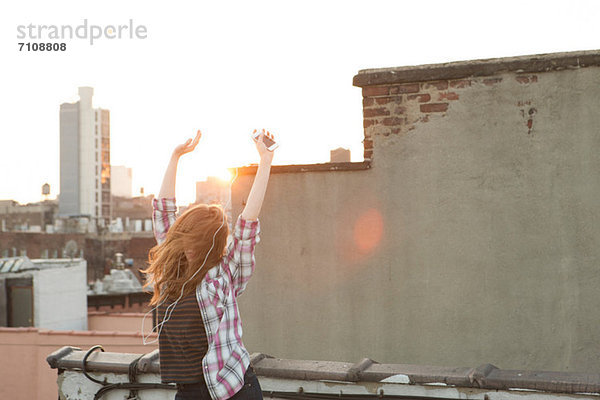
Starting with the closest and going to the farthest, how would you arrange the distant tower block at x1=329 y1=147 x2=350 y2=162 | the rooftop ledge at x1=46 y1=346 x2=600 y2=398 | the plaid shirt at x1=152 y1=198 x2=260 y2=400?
the plaid shirt at x1=152 y1=198 x2=260 y2=400 → the rooftop ledge at x1=46 y1=346 x2=600 y2=398 → the distant tower block at x1=329 y1=147 x2=350 y2=162

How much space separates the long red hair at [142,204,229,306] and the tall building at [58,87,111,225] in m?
76.0

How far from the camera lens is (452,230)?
539 cm

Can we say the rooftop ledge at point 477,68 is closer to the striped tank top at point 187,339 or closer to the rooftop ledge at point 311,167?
the rooftop ledge at point 311,167

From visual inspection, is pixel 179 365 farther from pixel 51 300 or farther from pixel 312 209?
pixel 51 300

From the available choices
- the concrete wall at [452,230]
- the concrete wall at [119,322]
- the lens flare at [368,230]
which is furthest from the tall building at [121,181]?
the lens flare at [368,230]

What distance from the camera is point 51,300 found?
24969 mm

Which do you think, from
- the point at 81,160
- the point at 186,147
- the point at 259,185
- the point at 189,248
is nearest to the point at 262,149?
the point at 259,185

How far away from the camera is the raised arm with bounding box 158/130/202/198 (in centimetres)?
297

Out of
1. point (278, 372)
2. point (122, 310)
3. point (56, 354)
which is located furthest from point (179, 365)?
point (122, 310)

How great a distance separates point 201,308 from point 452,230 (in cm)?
323

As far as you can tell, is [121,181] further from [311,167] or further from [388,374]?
[388,374]

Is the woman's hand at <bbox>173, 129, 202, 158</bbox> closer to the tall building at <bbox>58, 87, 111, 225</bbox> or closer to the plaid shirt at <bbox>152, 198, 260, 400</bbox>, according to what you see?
the plaid shirt at <bbox>152, 198, 260, 400</bbox>

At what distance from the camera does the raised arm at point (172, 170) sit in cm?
297

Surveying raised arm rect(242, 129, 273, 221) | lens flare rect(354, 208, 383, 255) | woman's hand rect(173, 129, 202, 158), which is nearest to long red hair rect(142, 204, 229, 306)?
raised arm rect(242, 129, 273, 221)
